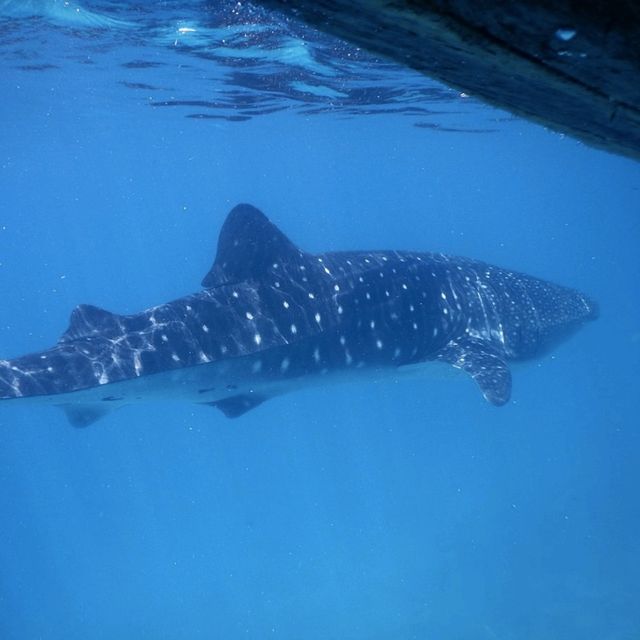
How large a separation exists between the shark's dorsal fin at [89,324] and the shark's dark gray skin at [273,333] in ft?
0.05

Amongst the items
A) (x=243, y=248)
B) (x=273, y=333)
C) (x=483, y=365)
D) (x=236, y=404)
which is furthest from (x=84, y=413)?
(x=483, y=365)

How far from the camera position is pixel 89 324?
9.13m

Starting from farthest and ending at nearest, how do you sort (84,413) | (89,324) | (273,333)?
(273,333), (84,413), (89,324)

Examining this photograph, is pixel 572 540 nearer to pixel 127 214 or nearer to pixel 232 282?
pixel 232 282

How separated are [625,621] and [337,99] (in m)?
18.2

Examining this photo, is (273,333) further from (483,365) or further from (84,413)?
(483,365)

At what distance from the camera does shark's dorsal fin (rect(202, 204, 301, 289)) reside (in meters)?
9.96

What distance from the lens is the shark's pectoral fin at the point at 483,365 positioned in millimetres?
10477

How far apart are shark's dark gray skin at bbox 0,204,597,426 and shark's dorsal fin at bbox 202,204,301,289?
0.02 m

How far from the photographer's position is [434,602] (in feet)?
59.2

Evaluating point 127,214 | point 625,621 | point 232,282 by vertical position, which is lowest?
point 127,214

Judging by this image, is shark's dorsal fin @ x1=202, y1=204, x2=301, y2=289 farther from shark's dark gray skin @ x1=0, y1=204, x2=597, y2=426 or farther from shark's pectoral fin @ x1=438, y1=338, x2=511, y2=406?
shark's pectoral fin @ x1=438, y1=338, x2=511, y2=406

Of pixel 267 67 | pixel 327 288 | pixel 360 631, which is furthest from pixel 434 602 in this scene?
pixel 267 67

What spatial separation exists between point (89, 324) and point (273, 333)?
2.67m
